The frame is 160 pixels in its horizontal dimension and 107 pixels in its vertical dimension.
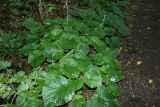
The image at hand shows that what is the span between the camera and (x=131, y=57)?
5.22 metres

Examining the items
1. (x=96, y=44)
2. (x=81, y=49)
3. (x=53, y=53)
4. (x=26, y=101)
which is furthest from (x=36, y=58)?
(x=96, y=44)

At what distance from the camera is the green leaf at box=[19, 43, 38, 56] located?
432 cm

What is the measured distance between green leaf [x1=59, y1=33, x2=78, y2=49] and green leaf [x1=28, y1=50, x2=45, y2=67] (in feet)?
1.26

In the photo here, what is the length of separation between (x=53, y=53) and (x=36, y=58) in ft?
0.96

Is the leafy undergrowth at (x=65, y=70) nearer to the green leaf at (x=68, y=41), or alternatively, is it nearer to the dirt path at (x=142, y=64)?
the green leaf at (x=68, y=41)

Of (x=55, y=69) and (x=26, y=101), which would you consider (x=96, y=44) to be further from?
(x=26, y=101)

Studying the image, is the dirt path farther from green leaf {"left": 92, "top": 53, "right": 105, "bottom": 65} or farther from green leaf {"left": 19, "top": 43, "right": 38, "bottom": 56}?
green leaf {"left": 19, "top": 43, "right": 38, "bottom": 56}

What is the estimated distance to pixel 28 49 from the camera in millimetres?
4359

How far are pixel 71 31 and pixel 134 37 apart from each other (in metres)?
1.86

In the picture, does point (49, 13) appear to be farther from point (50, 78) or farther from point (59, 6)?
point (50, 78)

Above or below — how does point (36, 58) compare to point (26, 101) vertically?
above

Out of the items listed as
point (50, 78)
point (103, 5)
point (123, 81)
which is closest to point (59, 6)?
point (103, 5)

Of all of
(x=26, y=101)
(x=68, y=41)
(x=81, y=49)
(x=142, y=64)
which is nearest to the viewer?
(x=26, y=101)

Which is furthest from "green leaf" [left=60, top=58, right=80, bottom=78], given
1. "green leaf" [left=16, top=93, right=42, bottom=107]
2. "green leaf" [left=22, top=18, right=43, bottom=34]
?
"green leaf" [left=22, top=18, right=43, bottom=34]
